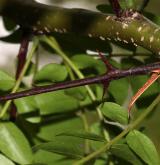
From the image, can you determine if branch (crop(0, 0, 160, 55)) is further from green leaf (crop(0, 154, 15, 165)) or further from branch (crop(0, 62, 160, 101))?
green leaf (crop(0, 154, 15, 165))

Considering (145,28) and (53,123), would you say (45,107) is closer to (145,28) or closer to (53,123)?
(53,123)

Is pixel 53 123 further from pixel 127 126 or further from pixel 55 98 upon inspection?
pixel 127 126

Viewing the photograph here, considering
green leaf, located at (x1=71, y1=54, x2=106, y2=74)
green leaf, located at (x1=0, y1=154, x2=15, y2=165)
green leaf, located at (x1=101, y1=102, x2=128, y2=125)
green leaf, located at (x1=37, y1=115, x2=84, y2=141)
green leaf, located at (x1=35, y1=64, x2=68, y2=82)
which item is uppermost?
green leaf, located at (x1=101, y1=102, x2=128, y2=125)

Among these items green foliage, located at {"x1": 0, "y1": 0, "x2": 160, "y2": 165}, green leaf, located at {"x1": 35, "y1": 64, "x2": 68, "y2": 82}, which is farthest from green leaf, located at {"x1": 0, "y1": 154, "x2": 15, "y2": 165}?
green leaf, located at {"x1": 35, "y1": 64, "x2": 68, "y2": 82}

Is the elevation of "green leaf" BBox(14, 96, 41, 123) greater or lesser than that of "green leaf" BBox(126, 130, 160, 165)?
lesser

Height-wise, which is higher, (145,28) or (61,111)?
(145,28)

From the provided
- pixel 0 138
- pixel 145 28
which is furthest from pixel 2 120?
pixel 145 28

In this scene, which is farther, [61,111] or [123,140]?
[61,111]

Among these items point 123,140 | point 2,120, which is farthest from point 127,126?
point 2,120
